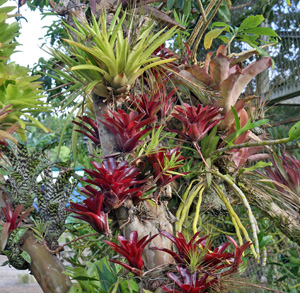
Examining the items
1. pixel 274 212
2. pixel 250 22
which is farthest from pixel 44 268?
pixel 250 22

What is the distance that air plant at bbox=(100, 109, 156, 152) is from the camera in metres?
0.59

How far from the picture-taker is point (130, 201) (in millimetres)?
594

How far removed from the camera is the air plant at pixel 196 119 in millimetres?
681

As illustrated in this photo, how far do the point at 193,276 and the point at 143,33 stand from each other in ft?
1.39

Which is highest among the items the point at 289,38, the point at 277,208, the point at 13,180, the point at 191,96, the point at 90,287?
the point at 289,38

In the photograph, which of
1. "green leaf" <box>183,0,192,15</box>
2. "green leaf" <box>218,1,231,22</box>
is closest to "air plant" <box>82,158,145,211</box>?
"green leaf" <box>183,0,192,15</box>

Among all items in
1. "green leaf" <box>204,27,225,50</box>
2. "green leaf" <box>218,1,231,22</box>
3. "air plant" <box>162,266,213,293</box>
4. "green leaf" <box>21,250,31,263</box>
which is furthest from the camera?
"green leaf" <box>218,1,231,22</box>

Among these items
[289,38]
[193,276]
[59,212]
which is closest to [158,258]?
[193,276]

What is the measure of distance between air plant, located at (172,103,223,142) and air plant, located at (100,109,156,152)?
0.11 m

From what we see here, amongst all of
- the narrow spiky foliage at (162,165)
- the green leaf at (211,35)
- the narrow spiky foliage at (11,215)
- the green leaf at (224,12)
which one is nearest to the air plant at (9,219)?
the narrow spiky foliage at (11,215)

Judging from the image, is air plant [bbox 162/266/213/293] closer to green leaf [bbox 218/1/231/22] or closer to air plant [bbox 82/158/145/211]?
air plant [bbox 82/158/145/211]

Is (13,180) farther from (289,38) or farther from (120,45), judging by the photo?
(289,38)

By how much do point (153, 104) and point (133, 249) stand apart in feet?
0.85

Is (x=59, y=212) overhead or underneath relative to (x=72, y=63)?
underneath
